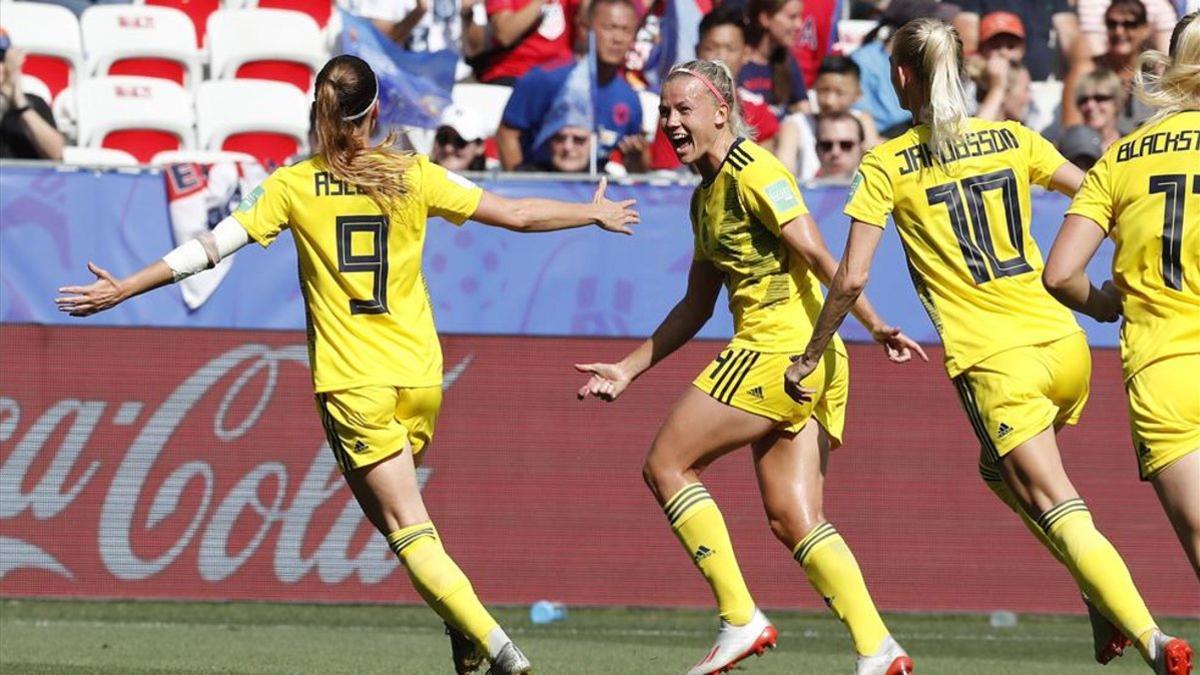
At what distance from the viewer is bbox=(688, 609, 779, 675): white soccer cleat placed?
6.92m

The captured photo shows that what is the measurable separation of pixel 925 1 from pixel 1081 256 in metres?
8.60

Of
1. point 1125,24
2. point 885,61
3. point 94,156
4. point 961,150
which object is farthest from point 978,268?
point 1125,24

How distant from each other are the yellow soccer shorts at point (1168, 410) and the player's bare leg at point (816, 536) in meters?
1.36

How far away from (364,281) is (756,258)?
1411mm

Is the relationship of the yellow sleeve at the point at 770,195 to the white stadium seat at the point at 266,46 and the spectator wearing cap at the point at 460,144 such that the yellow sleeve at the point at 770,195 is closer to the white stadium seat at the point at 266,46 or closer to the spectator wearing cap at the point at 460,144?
the spectator wearing cap at the point at 460,144

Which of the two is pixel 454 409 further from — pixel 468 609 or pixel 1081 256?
pixel 1081 256

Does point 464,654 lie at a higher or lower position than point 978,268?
lower

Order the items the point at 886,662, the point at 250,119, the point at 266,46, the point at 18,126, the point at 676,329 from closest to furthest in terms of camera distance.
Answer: the point at 886,662 < the point at 676,329 < the point at 18,126 < the point at 250,119 < the point at 266,46

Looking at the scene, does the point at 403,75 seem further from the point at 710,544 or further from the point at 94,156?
the point at 710,544

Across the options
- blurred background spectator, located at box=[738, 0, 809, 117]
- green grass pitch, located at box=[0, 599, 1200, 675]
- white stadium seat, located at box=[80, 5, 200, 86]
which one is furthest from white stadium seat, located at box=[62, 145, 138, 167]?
blurred background spectator, located at box=[738, 0, 809, 117]

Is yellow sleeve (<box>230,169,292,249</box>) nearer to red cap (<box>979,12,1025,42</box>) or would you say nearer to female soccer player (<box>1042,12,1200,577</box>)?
female soccer player (<box>1042,12,1200,577</box>)

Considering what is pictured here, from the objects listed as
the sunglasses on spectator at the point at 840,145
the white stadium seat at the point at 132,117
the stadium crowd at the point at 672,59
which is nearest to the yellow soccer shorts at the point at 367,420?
the stadium crowd at the point at 672,59

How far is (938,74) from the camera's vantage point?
6.33 meters

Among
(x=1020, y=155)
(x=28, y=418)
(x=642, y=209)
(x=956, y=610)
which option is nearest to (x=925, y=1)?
(x=642, y=209)
